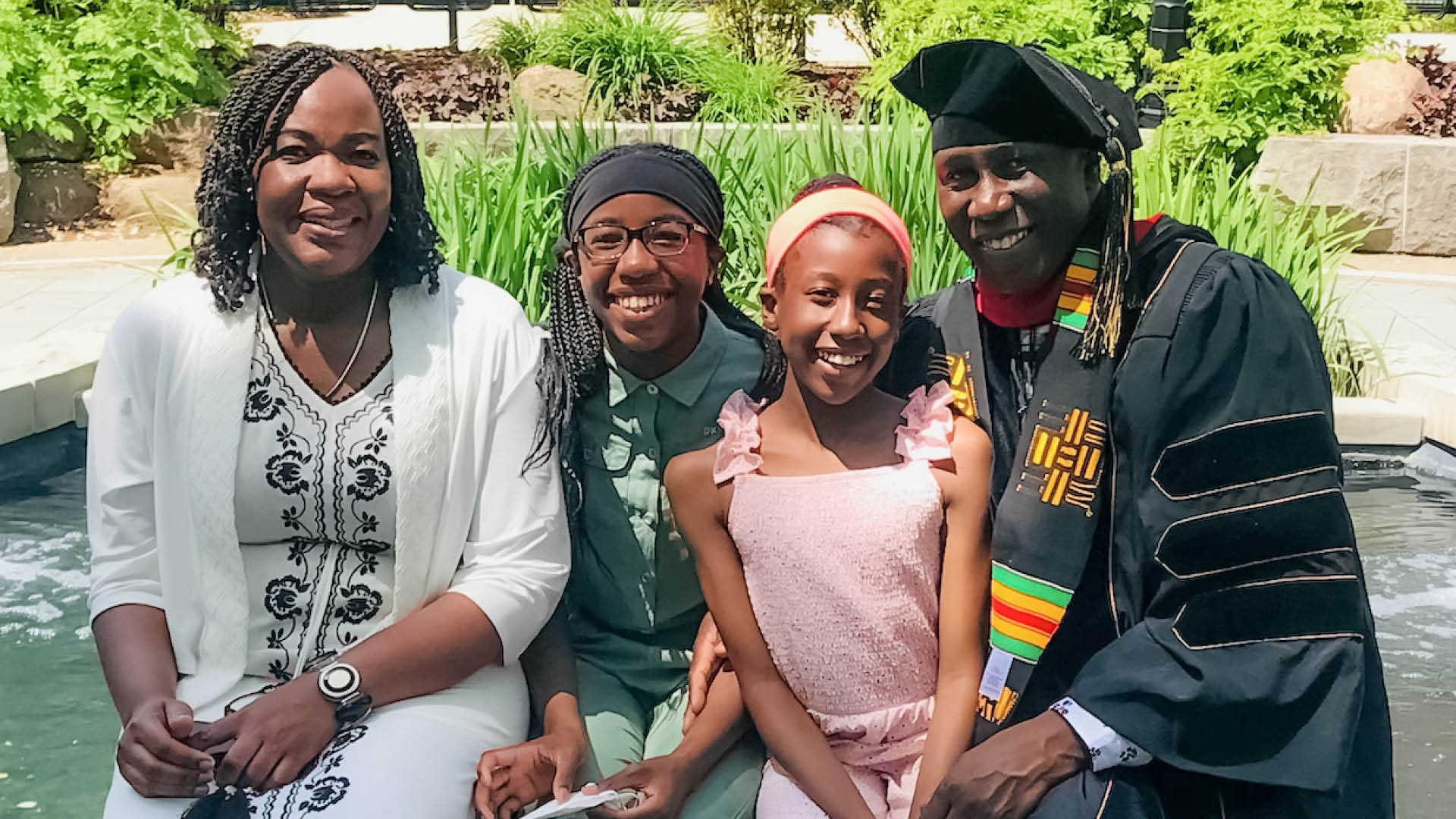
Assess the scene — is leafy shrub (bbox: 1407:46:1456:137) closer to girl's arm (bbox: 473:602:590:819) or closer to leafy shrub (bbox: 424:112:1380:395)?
leafy shrub (bbox: 424:112:1380:395)

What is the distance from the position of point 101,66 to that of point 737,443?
29.0ft

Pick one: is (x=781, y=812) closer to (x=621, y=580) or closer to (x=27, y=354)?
(x=621, y=580)

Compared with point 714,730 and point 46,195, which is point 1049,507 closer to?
point 714,730

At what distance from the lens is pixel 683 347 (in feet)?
8.71

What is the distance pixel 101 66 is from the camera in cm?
984

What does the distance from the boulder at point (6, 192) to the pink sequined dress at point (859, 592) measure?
8.20m

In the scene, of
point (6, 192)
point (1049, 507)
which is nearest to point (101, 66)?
point (6, 192)

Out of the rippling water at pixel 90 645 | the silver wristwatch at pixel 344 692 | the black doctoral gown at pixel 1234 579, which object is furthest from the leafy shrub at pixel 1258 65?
the silver wristwatch at pixel 344 692

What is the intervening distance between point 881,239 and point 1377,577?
3.28 meters

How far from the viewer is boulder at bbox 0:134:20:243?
911 cm

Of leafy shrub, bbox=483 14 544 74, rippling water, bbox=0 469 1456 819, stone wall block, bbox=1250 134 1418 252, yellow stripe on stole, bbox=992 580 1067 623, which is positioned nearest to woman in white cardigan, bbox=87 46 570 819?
yellow stripe on stole, bbox=992 580 1067 623

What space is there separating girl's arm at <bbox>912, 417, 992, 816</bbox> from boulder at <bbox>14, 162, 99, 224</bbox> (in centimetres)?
891

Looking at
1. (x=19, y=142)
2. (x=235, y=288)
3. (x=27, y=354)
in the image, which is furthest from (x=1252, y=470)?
(x=19, y=142)

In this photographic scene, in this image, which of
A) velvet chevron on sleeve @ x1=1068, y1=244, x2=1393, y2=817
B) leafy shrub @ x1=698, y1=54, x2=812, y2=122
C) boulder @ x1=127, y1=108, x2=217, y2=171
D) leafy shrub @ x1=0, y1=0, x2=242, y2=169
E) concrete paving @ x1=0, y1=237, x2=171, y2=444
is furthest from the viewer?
boulder @ x1=127, y1=108, x2=217, y2=171
